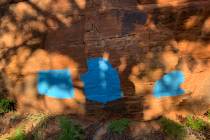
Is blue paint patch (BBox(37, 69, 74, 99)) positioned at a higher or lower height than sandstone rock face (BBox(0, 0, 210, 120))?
lower

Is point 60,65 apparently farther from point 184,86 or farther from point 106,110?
point 184,86

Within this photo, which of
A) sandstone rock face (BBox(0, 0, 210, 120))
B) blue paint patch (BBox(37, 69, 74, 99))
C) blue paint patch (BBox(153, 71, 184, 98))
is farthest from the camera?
blue paint patch (BBox(37, 69, 74, 99))

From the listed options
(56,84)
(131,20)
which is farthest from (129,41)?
(56,84)

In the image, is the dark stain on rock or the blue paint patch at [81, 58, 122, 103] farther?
the blue paint patch at [81, 58, 122, 103]

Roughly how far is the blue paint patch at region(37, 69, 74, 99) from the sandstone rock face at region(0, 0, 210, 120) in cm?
11

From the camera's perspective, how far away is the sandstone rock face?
23.6 ft

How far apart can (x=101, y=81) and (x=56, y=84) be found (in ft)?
3.24

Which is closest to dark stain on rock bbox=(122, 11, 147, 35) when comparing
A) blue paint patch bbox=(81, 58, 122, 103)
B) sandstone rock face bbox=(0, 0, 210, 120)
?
sandstone rock face bbox=(0, 0, 210, 120)

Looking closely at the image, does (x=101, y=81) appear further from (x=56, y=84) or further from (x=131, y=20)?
(x=131, y=20)

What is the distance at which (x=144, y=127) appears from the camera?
22.6 feet

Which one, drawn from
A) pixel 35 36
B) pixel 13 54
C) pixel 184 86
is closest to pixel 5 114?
pixel 13 54

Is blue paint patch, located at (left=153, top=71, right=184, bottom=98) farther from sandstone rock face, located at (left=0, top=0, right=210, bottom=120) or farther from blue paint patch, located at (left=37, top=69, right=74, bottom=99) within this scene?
blue paint patch, located at (left=37, top=69, right=74, bottom=99)

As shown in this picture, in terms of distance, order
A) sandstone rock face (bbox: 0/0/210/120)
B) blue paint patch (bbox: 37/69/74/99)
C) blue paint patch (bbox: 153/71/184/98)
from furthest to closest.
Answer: blue paint patch (bbox: 37/69/74/99) < blue paint patch (bbox: 153/71/184/98) < sandstone rock face (bbox: 0/0/210/120)

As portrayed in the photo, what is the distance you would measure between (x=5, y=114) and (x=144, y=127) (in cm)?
311
